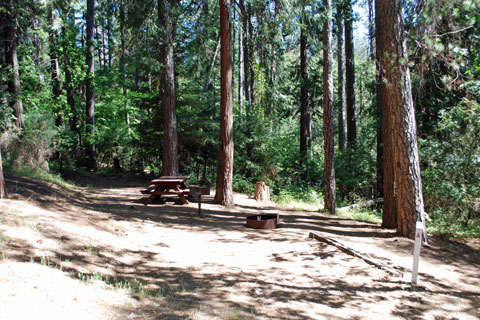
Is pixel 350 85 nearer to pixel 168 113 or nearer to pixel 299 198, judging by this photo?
pixel 299 198

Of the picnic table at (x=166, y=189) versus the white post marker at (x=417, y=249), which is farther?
the picnic table at (x=166, y=189)

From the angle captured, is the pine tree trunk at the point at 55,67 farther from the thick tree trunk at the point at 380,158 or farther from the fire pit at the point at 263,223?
the thick tree trunk at the point at 380,158

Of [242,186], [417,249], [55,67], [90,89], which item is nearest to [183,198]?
[242,186]

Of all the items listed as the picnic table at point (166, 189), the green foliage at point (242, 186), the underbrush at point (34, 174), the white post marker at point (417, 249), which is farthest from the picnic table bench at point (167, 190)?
the white post marker at point (417, 249)

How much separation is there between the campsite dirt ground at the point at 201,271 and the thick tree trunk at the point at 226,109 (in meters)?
2.73

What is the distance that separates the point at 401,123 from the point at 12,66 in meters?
14.3

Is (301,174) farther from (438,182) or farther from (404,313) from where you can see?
(404,313)

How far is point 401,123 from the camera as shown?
720 centimetres

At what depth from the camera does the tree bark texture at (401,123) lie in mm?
7203

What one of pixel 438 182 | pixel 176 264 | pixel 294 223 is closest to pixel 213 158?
pixel 294 223

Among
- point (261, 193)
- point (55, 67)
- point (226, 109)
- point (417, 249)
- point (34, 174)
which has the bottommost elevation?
point (417, 249)

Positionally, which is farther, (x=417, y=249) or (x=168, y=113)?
(x=168, y=113)

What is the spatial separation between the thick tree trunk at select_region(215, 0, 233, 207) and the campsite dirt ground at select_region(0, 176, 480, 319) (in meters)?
2.73

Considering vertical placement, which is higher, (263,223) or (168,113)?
(168,113)
